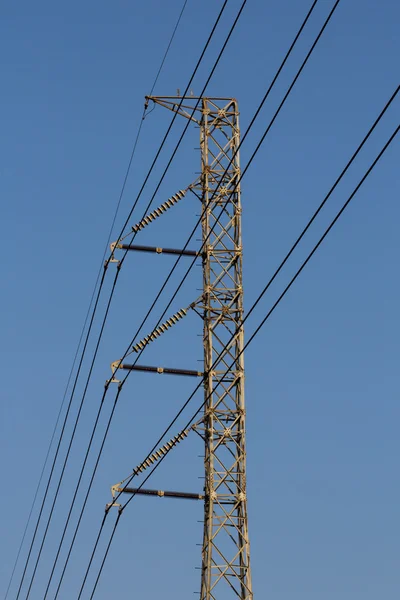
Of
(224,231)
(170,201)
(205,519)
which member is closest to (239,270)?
(224,231)

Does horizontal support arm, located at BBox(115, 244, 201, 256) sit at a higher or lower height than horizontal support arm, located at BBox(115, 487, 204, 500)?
higher

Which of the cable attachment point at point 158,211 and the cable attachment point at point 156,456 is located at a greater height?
the cable attachment point at point 158,211

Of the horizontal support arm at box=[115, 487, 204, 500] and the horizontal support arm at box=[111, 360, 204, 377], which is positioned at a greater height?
the horizontal support arm at box=[111, 360, 204, 377]

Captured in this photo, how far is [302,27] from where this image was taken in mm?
20172

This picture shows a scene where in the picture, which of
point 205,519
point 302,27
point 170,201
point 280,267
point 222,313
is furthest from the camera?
point 170,201

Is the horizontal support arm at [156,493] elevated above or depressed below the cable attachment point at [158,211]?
below

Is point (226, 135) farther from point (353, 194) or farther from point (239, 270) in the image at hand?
point (353, 194)

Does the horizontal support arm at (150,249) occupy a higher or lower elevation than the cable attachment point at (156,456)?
higher

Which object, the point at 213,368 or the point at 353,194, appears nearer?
the point at 353,194

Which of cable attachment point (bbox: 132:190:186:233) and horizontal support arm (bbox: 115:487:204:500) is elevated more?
cable attachment point (bbox: 132:190:186:233)

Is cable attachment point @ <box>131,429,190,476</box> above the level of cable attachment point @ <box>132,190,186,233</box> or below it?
below

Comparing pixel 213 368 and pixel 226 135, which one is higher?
pixel 226 135

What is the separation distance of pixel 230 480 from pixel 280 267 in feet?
57.0

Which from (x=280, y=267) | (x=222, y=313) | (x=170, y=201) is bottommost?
(x=280, y=267)
